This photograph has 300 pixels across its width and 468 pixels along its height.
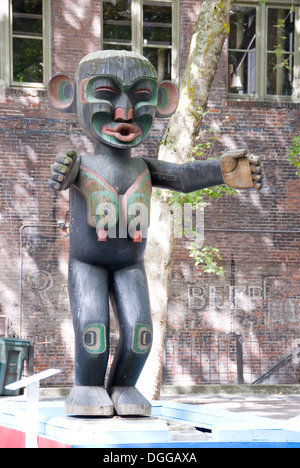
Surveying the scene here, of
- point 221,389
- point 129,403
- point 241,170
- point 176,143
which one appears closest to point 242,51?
point 221,389

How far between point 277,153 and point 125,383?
10850mm

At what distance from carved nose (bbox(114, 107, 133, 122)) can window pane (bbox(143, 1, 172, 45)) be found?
400 inches

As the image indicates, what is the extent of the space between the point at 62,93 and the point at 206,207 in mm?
9702

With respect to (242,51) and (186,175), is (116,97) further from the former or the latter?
(242,51)

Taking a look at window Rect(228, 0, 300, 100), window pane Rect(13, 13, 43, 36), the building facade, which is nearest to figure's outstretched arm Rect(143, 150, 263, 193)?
the building facade

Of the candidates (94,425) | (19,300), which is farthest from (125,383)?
(19,300)

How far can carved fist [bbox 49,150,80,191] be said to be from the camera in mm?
5438

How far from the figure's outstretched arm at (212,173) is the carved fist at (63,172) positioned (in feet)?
2.23

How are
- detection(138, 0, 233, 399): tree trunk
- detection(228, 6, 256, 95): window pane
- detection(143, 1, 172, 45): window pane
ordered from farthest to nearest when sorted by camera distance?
1. detection(228, 6, 256, 95): window pane
2. detection(143, 1, 172, 45): window pane
3. detection(138, 0, 233, 399): tree trunk

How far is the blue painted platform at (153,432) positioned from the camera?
482cm

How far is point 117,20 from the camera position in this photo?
15664mm

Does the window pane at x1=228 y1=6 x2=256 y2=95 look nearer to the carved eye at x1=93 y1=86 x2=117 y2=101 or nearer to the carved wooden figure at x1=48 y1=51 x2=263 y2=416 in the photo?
the carved wooden figure at x1=48 y1=51 x2=263 y2=416

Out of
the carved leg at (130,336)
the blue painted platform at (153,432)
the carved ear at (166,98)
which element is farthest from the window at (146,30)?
the blue painted platform at (153,432)
